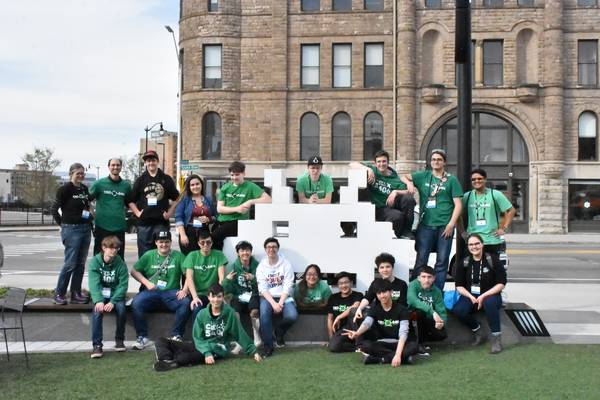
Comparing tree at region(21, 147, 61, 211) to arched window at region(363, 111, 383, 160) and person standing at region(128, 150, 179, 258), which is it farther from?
person standing at region(128, 150, 179, 258)

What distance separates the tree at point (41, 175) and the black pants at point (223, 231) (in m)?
55.1

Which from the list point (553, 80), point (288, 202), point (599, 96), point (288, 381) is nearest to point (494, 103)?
point (553, 80)

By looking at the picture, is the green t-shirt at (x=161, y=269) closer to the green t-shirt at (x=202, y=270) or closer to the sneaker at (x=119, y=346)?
the green t-shirt at (x=202, y=270)

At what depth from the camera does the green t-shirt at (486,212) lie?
7.73m

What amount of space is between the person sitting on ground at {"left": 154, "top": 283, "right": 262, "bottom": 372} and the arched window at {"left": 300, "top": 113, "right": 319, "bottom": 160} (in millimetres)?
25280

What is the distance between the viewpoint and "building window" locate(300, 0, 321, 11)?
105 ft

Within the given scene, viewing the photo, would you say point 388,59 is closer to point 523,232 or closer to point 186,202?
point 523,232

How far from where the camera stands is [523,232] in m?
31.4

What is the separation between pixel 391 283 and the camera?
7.35 meters

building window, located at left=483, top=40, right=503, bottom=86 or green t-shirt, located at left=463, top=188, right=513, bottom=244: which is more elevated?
building window, located at left=483, top=40, right=503, bottom=86

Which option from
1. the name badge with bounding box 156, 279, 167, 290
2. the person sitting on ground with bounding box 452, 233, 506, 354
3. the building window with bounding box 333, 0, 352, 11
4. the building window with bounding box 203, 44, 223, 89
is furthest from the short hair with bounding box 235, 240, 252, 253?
the building window with bounding box 333, 0, 352, 11

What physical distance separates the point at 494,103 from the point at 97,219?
84.9ft

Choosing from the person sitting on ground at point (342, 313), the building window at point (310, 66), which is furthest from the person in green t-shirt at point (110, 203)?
the building window at point (310, 66)

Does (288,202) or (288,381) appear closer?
(288,381)
